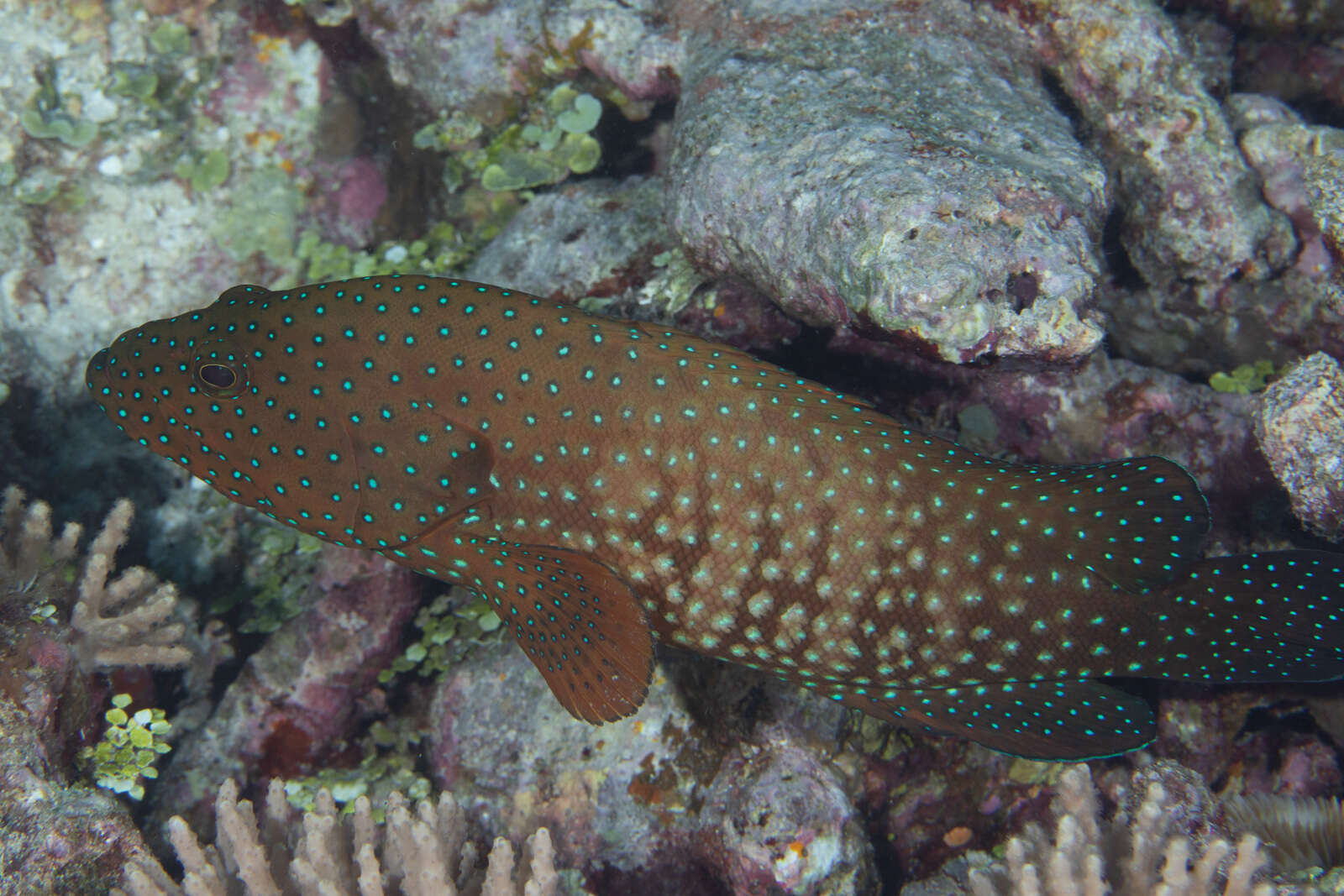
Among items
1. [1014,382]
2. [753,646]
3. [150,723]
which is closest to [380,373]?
[753,646]

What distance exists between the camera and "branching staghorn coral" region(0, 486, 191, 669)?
393cm

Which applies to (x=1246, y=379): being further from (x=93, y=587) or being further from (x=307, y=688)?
(x=93, y=587)

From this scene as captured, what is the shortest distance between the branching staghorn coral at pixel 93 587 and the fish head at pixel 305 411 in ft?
2.68

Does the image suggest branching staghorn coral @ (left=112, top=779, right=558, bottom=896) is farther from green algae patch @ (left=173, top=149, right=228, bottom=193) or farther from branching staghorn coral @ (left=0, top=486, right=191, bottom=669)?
green algae patch @ (left=173, top=149, right=228, bottom=193)

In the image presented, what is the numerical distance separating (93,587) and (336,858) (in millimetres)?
1787

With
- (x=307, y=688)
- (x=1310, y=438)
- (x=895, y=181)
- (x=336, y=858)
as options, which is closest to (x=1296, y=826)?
(x=1310, y=438)

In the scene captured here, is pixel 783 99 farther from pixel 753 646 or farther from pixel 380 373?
pixel 753 646

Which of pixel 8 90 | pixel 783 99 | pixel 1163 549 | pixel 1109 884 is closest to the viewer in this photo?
pixel 1163 549

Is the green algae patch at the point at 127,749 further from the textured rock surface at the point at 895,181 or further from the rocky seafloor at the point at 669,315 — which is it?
the textured rock surface at the point at 895,181

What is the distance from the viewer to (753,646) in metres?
3.62

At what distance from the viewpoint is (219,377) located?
3.49m

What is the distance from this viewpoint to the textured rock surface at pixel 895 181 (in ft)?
10.3

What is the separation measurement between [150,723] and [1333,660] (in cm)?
555

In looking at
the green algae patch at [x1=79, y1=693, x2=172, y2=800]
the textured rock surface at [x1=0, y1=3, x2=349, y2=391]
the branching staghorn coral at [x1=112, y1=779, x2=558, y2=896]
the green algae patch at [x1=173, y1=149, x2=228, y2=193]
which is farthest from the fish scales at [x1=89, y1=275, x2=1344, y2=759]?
the green algae patch at [x1=173, y1=149, x2=228, y2=193]
